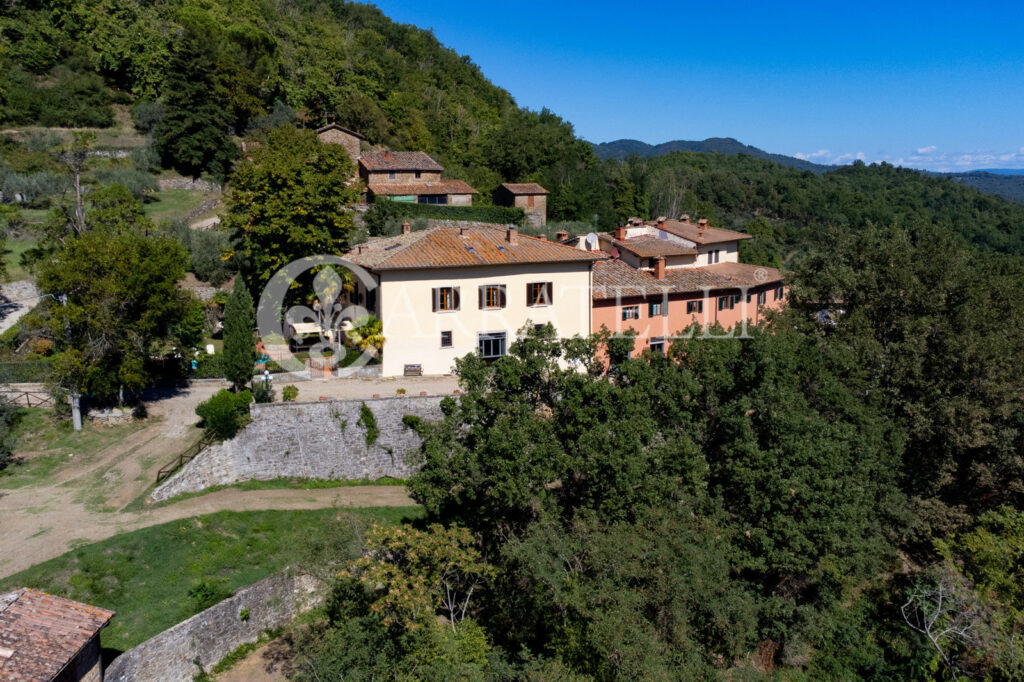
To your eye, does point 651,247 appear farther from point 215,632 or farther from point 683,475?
point 215,632

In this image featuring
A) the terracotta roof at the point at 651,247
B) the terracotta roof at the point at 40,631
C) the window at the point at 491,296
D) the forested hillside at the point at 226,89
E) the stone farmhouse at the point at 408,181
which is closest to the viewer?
the terracotta roof at the point at 40,631

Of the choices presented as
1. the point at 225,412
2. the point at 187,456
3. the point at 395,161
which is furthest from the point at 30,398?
the point at 395,161

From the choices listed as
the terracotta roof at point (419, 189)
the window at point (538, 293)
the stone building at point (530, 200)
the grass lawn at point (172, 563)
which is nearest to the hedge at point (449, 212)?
the stone building at point (530, 200)

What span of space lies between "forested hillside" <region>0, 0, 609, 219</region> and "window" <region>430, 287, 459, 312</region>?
34617 millimetres

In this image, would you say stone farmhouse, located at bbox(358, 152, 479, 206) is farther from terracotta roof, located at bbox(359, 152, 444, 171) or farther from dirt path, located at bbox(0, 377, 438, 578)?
dirt path, located at bbox(0, 377, 438, 578)

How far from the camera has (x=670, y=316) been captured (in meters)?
38.3

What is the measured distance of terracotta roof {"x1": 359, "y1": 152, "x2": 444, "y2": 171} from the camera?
5873cm

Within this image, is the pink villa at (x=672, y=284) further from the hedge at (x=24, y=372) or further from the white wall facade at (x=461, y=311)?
the hedge at (x=24, y=372)

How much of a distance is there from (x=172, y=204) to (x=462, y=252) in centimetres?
3066

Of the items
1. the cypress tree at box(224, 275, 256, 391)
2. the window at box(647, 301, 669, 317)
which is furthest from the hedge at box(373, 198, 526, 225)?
the cypress tree at box(224, 275, 256, 391)

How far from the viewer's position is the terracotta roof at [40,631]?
14.0 meters

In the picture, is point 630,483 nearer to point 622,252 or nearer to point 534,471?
point 534,471

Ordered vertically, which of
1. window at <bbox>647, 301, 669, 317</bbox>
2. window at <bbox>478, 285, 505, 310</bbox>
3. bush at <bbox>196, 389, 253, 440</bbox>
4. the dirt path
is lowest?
the dirt path

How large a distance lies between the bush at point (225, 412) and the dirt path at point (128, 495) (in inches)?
66.3
